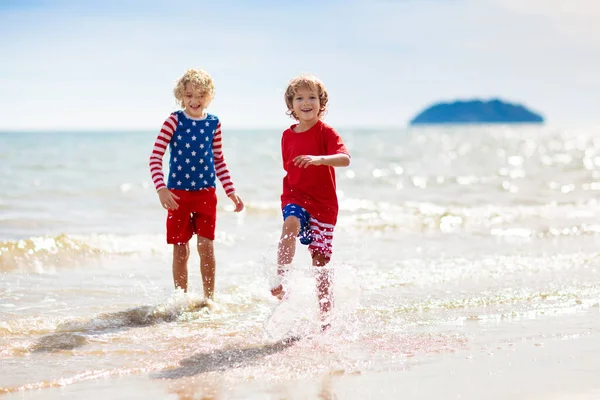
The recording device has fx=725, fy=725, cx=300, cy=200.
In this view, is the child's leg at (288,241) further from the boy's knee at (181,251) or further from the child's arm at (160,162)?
the boy's knee at (181,251)

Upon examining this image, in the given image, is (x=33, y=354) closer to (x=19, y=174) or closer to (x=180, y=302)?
(x=180, y=302)

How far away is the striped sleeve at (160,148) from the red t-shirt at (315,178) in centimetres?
96

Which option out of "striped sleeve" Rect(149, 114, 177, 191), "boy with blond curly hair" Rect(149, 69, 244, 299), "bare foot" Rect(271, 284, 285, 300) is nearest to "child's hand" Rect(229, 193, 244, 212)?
"boy with blond curly hair" Rect(149, 69, 244, 299)

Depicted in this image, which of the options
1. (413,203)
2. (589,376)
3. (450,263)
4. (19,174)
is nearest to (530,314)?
(589,376)

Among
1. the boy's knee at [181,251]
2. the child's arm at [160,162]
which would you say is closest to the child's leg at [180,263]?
the boy's knee at [181,251]

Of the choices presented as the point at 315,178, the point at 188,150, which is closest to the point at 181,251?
the point at 188,150

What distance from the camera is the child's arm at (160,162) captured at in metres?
5.11

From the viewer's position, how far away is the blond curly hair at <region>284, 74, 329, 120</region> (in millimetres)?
4848

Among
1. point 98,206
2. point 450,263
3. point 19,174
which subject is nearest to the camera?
point 450,263

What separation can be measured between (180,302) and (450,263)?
329 cm

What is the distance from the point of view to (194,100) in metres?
5.28

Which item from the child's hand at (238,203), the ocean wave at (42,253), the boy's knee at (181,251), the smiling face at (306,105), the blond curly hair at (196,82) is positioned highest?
the blond curly hair at (196,82)

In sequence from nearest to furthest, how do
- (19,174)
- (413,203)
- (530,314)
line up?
(530,314) < (413,203) < (19,174)

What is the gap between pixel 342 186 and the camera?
19.7 m
